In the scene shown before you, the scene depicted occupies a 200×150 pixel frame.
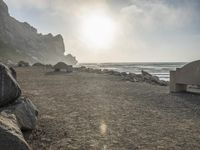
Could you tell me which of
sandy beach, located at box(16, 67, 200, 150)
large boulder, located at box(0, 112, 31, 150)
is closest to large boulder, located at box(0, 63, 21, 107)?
sandy beach, located at box(16, 67, 200, 150)

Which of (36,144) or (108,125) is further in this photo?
(108,125)

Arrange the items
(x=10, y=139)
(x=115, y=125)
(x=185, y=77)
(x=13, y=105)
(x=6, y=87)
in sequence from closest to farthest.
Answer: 1. (x=10, y=139)
2. (x=6, y=87)
3. (x=13, y=105)
4. (x=115, y=125)
5. (x=185, y=77)

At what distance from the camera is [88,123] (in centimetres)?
956

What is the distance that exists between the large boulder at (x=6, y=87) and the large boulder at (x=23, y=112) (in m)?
0.23

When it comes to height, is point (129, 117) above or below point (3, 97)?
below

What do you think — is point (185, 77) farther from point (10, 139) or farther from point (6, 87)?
point (10, 139)

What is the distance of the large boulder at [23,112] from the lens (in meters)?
7.87

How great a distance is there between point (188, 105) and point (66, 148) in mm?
8001

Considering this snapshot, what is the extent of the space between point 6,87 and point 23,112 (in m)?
0.88

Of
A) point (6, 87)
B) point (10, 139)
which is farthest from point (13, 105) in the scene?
point (10, 139)

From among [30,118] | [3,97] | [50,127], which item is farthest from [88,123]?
[3,97]

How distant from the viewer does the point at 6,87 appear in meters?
7.90

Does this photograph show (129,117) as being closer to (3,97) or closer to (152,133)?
(152,133)

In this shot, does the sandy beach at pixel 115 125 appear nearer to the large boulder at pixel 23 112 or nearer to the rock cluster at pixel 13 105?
the large boulder at pixel 23 112
